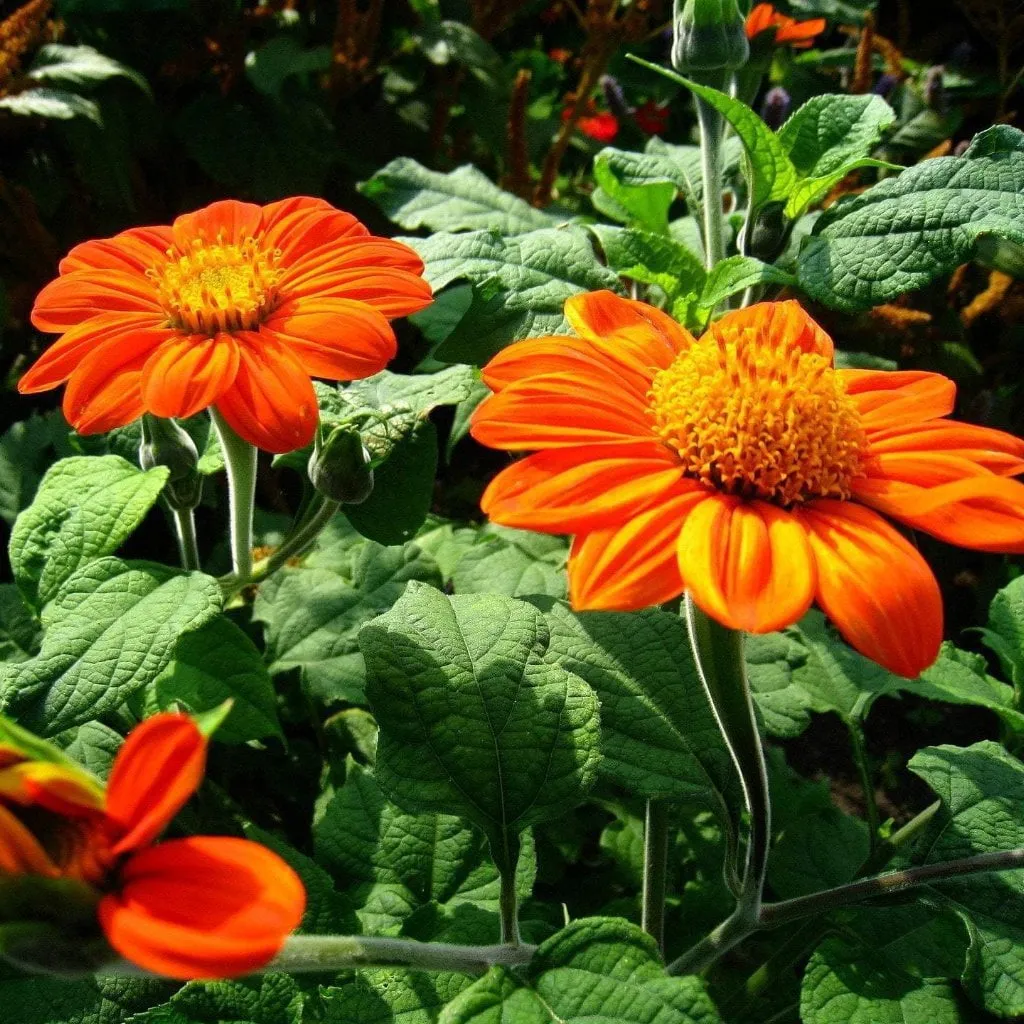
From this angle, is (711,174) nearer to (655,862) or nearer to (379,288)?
(379,288)

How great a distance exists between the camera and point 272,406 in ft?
2.93

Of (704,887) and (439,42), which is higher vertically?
(439,42)

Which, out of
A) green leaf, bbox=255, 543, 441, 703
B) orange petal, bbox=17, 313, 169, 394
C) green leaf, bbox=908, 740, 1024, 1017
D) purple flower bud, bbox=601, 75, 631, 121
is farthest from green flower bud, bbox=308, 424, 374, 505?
purple flower bud, bbox=601, 75, 631, 121

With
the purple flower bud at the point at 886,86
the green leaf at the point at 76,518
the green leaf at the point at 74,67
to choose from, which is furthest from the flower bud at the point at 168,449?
the purple flower bud at the point at 886,86

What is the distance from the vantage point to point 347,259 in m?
1.04

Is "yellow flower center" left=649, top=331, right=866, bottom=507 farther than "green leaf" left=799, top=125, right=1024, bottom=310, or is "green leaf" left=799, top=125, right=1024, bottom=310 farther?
"green leaf" left=799, top=125, right=1024, bottom=310

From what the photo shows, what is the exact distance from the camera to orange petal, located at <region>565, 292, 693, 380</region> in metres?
0.88

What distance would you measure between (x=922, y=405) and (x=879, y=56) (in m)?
1.91

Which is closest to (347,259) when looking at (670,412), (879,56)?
(670,412)

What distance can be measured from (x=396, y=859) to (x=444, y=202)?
874mm

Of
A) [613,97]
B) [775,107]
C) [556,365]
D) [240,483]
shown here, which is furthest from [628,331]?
[613,97]

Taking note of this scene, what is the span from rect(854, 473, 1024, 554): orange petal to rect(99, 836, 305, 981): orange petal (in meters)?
0.49

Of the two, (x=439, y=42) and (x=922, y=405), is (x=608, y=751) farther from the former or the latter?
(x=439, y=42)

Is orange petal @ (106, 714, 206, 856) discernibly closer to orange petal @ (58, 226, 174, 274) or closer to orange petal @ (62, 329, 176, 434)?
orange petal @ (62, 329, 176, 434)
